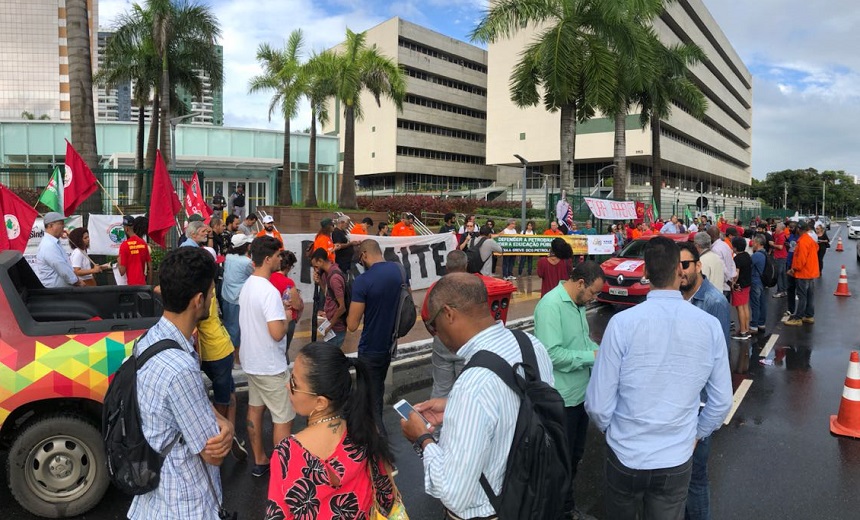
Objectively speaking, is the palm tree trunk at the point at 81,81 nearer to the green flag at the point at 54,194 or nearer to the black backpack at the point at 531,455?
the green flag at the point at 54,194

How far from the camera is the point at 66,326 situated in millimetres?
4152

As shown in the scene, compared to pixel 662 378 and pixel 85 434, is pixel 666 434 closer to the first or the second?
pixel 662 378

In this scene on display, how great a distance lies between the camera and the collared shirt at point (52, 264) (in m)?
6.82

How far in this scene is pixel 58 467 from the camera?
4137 mm

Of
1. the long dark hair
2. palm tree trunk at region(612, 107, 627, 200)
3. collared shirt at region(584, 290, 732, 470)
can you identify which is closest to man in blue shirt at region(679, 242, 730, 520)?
collared shirt at region(584, 290, 732, 470)

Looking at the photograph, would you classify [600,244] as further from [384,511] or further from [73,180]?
[384,511]

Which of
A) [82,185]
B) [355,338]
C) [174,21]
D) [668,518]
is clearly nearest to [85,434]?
[668,518]

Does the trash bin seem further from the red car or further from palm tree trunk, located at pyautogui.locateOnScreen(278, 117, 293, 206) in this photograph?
palm tree trunk, located at pyautogui.locateOnScreen(278, 117, 293, 206)

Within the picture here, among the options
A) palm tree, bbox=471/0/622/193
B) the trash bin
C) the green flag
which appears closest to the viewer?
the trash bin

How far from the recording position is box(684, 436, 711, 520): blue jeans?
3625mm

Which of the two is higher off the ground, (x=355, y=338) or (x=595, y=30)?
(x=595, y=30)

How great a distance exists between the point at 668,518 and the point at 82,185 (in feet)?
30.8

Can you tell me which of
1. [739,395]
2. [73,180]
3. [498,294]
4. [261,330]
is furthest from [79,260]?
[739,395]

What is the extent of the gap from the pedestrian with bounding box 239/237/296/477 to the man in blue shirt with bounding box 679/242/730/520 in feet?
9.20
